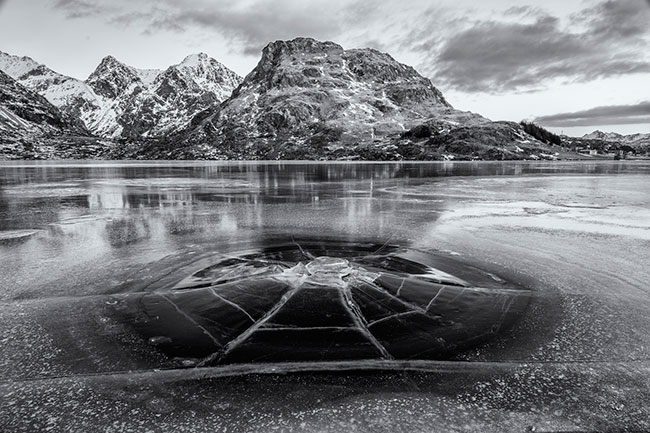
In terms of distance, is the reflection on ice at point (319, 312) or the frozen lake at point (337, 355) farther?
the reflection on ice at point (319, 312)

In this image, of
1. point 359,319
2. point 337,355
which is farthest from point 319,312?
point 337,355

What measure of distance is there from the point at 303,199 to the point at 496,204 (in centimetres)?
1126

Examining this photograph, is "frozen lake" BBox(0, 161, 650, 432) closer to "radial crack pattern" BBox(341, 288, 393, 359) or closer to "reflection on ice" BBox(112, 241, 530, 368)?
"reflection on ice" BBox(112, 241, 530, 368)

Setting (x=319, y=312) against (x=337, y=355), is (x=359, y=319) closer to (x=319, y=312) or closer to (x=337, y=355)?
(x=319, y=312)

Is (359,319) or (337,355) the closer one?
(337,355)

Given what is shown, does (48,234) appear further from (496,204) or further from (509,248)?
(496,204)

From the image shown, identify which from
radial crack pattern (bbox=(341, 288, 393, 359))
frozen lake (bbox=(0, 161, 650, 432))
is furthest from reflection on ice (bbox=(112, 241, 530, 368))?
frozen lake (bbox=(0, 161, 650, 432))

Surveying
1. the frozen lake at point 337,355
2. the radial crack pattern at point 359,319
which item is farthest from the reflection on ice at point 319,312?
the frozen lake at point 337,355

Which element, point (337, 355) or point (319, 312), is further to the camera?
point (319, 312)

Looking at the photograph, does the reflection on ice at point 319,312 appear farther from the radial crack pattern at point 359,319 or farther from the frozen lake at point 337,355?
the frozen lake at point 337,355

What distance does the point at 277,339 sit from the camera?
→ 19.1 feet

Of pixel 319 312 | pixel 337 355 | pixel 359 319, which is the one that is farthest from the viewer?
pixel 319 312

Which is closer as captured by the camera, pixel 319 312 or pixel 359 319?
pixel 359 319

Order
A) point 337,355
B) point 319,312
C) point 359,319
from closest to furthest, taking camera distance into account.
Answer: point 337,355
point 359,319
point 319,312
